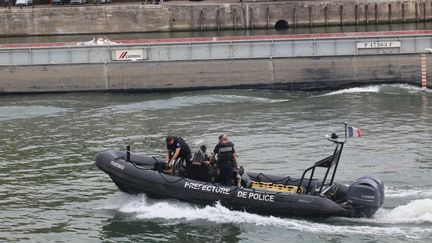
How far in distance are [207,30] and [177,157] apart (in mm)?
50390

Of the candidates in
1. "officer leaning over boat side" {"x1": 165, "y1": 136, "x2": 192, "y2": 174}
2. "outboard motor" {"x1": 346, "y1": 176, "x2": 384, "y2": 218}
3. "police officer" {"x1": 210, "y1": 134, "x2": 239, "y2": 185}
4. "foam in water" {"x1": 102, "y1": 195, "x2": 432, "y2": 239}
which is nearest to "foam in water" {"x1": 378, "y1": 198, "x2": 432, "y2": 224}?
"foam in water" {"x1": 102, "y1": 195, "x2": 432, "y2": 239}

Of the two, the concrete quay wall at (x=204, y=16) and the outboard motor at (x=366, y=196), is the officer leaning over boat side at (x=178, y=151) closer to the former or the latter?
the outboard motor at (x=366, y=196)

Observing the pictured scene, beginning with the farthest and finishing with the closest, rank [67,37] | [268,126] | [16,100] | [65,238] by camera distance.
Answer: [67,37] < [16,100] < [268,126] < [65,238]

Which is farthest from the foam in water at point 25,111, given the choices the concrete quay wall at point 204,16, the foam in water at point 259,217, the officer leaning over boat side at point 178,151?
the concrete quay wall at point 204,16

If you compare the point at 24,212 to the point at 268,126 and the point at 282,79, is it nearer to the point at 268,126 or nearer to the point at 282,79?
the point at 268,126

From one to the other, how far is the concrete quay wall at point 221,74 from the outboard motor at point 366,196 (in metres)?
24.8

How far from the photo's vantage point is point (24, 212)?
25.6 meters

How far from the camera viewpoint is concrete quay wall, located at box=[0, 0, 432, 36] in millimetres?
74625

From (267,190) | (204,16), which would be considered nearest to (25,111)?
(267,190)

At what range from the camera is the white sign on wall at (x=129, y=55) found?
4891cm

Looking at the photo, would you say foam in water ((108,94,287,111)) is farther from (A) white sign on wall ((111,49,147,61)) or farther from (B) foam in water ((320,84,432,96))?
(A) white sign on wall ((111,49,147,61))

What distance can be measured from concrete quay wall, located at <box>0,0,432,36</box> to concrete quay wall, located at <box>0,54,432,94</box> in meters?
26.7

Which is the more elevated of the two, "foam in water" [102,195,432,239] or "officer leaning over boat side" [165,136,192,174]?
"officer leaning over boat side" [165,136,192,174]

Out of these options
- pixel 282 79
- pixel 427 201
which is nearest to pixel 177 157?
pixel 427 201
